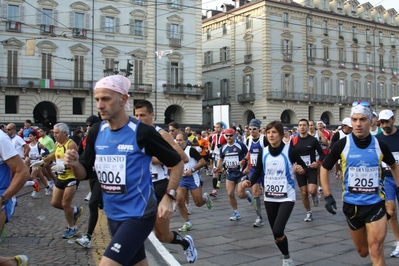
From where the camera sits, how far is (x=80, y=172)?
3939mm

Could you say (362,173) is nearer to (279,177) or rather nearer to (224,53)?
(279,177)

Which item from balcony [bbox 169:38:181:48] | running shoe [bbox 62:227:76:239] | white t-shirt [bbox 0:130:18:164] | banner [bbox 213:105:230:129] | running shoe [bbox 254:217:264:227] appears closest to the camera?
white t-shirt [bbox 0:130:18:164]

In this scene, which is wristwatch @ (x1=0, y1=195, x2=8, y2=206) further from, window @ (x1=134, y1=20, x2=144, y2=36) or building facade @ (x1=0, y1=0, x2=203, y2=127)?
window @ (x1=134, y1=20, x2=144, y2=36)

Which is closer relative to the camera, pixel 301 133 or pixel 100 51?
pixel 301 133

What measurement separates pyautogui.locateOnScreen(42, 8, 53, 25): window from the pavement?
31564mm

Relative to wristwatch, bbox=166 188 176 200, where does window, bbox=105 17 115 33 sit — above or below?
above

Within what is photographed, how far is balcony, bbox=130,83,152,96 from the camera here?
42.8 metres

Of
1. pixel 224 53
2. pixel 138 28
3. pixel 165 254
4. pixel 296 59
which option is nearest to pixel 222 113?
pixel 138 28

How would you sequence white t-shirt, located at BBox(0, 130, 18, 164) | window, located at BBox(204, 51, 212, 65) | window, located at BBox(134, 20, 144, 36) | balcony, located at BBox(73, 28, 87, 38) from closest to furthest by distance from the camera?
1. white t-shirt, located at BBox(0, 130, 18, 164)
2. balcony, located at BBox(73, 28, 87, 38)
3. window, located at BBox(134, 20, 144, 36)
4. window, located at BBox(204, 51, 212, 65)

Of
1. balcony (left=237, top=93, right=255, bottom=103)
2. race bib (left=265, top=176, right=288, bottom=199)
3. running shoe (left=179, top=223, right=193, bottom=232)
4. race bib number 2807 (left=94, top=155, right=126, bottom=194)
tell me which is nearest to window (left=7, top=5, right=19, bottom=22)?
balcony (left=237, top=93, right=255, bottom=103)

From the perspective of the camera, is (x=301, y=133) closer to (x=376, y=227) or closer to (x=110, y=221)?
(x=376, y=227)

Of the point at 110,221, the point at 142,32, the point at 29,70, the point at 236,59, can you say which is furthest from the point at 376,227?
the point at 236,59

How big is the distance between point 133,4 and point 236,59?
1566cm

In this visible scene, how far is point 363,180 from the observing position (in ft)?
16.4
